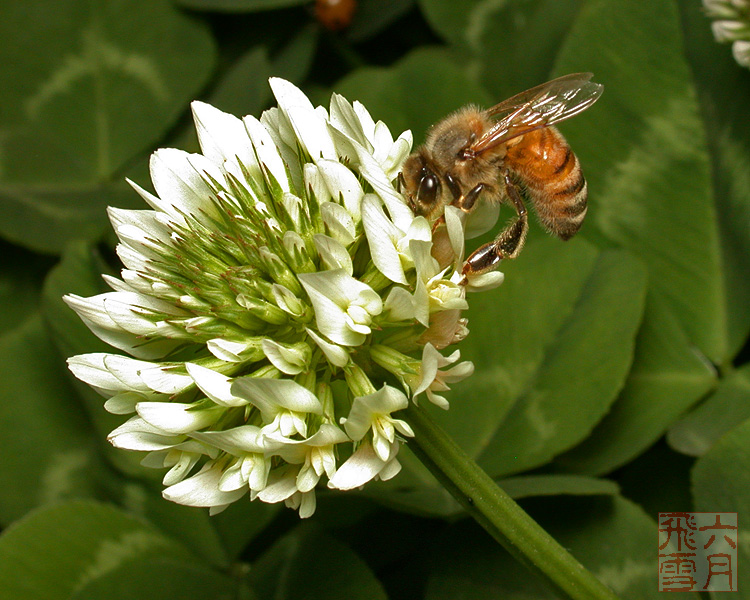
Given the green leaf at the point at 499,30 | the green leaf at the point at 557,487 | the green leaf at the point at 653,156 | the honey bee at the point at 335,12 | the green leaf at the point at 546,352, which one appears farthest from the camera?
the honey bee at the point at 335,12

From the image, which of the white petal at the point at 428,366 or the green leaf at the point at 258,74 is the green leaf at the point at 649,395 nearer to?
the white petal at the point at 428,366

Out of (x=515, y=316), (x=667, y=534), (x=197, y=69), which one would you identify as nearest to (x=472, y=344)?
(x=515, y=316)

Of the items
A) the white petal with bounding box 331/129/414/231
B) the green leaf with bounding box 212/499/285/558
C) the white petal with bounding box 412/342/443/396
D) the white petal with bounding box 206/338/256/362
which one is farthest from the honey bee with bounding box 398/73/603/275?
the green leaf with bounding box 212/499/285/558

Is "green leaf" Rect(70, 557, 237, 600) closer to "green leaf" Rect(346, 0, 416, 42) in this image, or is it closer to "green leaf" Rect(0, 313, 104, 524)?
"green leaf" Rect(0, 313, 104, 524)

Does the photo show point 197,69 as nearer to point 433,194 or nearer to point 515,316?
point 515,316

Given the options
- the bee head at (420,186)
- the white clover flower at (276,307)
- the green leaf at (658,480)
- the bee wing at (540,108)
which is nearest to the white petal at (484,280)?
the white clover flower at (276,307)

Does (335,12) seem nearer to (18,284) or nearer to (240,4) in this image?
(240,4)

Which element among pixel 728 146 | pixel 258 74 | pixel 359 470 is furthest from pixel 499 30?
pixel 359 470
